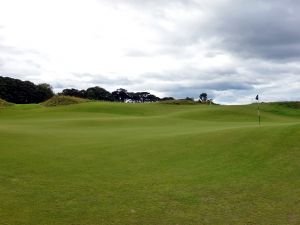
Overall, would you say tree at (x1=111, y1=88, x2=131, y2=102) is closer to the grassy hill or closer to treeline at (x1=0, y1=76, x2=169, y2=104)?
treeline at (x1=0, y1=76, x2=169, y2=104)

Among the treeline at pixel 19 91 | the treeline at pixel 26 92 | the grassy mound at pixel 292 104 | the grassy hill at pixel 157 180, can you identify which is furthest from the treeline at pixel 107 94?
the grassy hill at pixel 157 180

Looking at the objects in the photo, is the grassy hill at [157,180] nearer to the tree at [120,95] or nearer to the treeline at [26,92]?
the treeline at [26,92]

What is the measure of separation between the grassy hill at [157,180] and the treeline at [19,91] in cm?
11072

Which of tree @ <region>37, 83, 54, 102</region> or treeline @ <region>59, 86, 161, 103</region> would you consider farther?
treeline @ <region>59, 86, 161, 103</region>

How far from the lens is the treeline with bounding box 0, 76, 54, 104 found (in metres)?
130

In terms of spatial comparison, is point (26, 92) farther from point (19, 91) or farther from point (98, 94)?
point (98, 94)

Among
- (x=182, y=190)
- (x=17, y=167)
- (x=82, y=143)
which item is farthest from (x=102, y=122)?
(x=182, y=190)

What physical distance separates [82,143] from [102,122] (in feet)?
57.3

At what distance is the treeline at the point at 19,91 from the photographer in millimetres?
130125

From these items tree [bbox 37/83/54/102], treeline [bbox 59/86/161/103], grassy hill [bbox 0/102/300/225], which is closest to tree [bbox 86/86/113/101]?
treeline [bbox 59/86/161/103]

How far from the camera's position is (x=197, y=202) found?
1337cm

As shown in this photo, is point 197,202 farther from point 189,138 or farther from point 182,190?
point 189,138

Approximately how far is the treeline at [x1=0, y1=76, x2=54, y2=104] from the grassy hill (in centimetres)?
11072

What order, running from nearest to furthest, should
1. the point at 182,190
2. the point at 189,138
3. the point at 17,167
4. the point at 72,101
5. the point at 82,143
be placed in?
the point at 182,190 → the point at 17,167 → the point at 189,138 → the point at 82,143 → the point at 72,101
